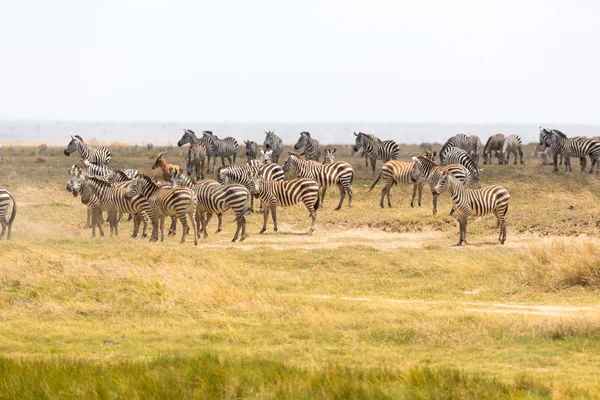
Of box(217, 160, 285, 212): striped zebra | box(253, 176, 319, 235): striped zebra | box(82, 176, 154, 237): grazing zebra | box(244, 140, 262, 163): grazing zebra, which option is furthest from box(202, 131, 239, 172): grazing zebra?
box(82, 176, 154, 237): grazing zebra

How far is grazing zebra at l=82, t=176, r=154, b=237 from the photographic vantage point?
25.1 m

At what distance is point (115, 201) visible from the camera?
25.7 metres

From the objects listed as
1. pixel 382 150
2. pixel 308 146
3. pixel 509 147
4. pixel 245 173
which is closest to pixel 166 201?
pixel 245 173

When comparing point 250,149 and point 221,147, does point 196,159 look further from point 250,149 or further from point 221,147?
point 250,149

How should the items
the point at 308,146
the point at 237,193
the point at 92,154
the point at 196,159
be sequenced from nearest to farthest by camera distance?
the point at 237,193, the point at 196,159, the point at 92,154, the point at 308,146

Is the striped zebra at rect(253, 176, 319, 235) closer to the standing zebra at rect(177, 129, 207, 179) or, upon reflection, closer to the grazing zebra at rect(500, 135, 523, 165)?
the standing zebra at rect(177, 129, 207, 179)

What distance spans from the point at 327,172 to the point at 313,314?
17734 millimetres

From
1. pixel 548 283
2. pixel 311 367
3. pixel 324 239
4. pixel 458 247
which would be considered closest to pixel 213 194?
pixel 324 239

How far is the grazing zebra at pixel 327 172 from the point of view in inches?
1261

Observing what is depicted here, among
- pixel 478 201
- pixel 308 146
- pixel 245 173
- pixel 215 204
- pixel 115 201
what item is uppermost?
pixel 478 201

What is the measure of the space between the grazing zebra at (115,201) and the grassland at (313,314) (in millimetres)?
1091

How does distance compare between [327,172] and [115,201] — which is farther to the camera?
[327,172]

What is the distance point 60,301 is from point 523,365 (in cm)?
770

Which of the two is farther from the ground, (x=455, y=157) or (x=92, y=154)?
(x=455, y=157)
